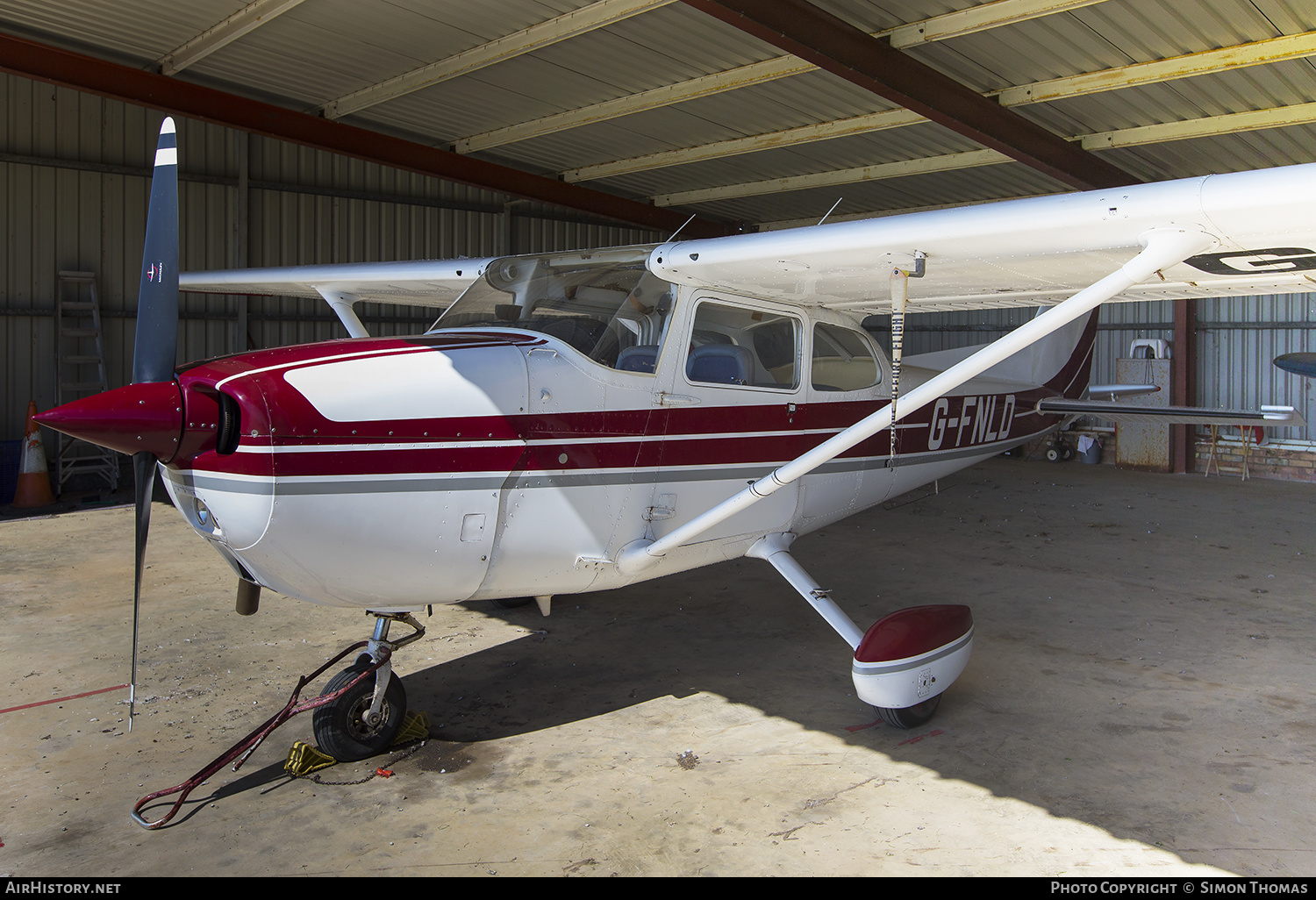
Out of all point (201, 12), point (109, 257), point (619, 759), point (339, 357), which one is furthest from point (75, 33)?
point (619, 759)

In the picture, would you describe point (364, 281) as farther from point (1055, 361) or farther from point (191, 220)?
point (191, 220)

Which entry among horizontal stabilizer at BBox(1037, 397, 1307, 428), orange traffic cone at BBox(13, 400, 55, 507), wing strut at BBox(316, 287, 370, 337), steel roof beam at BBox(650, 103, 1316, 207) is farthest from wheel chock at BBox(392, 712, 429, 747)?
steel roof beam at BBox(650, 103, 1316, 207)

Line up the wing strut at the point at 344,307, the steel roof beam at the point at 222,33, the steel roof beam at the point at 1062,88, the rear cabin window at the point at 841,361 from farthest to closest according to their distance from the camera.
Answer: the steel roof beam at the point at 222,33
the steel roof beam at the point at 1062,88
the wing strut at the point at 344,307
the rear cabin window at the point at 841,361

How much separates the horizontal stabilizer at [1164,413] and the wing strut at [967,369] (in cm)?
447

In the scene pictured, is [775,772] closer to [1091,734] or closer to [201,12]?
[1091,734]

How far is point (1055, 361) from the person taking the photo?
7.92 meters

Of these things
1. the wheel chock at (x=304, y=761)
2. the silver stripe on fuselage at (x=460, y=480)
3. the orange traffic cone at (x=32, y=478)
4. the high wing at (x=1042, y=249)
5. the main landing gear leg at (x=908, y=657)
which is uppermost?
the high wing at (x=1042, y=249)

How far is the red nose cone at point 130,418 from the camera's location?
105 inches

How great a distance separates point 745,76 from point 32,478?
9540mm

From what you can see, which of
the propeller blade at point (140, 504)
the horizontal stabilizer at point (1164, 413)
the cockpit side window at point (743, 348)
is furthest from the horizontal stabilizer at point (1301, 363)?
the propeller blade at point (140, 504)

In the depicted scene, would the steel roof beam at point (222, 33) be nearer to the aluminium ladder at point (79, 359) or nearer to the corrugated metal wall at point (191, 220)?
the corrugated metal wall at point (191, 220)

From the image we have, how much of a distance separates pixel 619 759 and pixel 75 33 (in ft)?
30.1

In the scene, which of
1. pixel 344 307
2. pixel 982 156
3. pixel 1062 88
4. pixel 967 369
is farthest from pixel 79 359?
pixel 1062 88

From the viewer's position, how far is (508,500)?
347 cm
